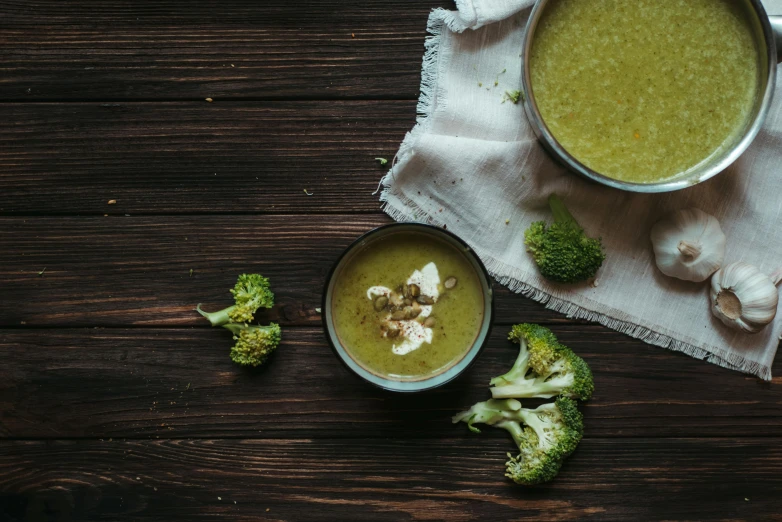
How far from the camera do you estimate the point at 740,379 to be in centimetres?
208

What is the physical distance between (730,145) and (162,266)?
1.86 metres

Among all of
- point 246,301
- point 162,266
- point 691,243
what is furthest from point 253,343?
point 691,243

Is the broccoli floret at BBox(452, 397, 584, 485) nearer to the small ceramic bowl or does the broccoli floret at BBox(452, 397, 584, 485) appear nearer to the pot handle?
the small ceramic bowl

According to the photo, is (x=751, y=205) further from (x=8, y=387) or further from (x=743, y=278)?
(x=8, y=387)

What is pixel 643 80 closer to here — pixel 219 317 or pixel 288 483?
pixel 219 317

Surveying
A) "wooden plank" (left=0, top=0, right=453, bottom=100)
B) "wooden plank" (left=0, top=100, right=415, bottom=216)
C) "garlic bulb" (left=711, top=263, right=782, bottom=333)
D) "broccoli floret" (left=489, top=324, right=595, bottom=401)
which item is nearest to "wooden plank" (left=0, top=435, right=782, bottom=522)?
"broccoli floret" (left=489, top=324, right=595, bottom=401)

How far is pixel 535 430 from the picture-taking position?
2000mm

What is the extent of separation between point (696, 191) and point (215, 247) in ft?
5.28

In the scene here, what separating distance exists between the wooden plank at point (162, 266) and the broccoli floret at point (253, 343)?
0.26 ft

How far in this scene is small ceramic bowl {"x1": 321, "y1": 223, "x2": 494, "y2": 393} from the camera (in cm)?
191

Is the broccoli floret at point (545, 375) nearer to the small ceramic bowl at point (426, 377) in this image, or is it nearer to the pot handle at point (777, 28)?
the small ceramic bowl at point (426, 377)

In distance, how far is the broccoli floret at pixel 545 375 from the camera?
2.00m

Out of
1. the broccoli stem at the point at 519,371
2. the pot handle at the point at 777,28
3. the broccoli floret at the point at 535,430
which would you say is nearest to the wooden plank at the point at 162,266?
the broccoli stem at the point at 519,371

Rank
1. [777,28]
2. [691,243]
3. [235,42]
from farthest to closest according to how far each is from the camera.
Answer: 1. [235,42]
2. [691,243]
3. [777,28]
